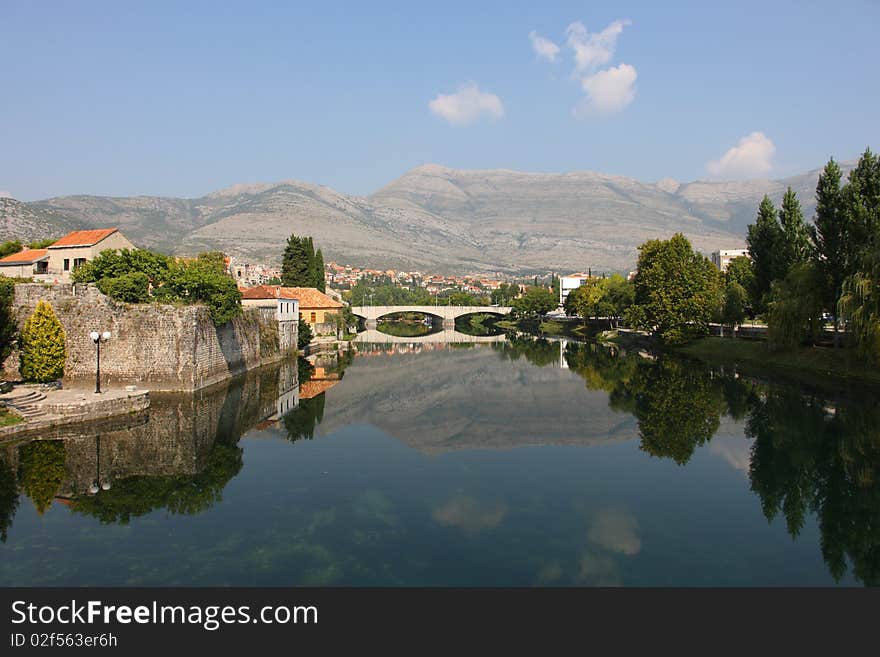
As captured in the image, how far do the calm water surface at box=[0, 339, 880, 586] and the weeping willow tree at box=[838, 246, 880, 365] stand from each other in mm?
4298

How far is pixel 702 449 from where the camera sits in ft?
69.4

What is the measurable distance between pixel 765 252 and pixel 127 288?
4408 cm

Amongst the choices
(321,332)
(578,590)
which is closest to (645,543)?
(578,590)

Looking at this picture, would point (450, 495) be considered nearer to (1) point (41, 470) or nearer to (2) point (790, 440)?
(1) point (41, 470)

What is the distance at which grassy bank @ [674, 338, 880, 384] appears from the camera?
115ft

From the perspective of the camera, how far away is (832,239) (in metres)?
37.0

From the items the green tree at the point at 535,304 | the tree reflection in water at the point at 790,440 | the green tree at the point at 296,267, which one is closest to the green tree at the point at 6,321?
the tree reflection in water at the point at 790,440

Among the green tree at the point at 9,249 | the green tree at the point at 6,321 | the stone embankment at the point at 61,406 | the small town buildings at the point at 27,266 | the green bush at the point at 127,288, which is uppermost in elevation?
the green tree at the point at 9,249

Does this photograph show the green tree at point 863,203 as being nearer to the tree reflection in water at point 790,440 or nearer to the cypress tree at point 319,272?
the tree reflection in water at point 790,440

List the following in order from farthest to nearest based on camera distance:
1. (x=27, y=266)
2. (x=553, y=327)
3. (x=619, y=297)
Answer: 1. (x=553, y=327)
2. (x=619, y=297)
3. (x=27, y=266)

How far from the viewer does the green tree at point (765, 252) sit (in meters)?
47.3

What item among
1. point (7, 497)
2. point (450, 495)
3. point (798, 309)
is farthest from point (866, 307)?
point (7, 497)

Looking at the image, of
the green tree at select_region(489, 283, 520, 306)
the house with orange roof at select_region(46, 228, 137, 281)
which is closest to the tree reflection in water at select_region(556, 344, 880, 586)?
the house with orange roof at select_region(46, 228, 137, 281)

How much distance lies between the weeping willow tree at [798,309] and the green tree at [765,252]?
269 inches
